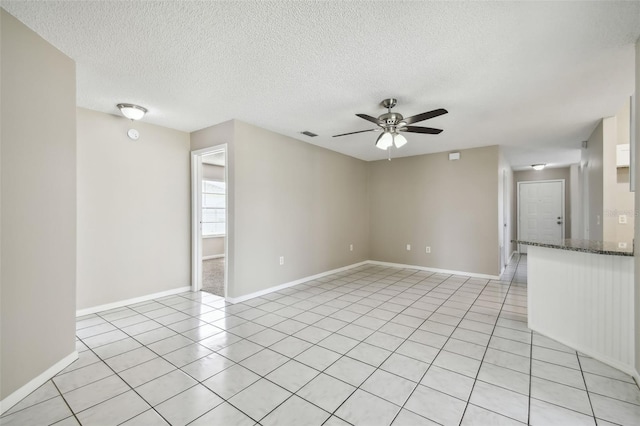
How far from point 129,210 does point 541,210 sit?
9.51 metres

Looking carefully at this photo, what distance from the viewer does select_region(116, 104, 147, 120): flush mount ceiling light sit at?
3.18 meters

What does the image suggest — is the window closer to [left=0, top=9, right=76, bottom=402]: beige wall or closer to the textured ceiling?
the textured ceiling

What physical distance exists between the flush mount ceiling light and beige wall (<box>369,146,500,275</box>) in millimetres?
4703

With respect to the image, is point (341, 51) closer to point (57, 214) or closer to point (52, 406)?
point (57, 214)

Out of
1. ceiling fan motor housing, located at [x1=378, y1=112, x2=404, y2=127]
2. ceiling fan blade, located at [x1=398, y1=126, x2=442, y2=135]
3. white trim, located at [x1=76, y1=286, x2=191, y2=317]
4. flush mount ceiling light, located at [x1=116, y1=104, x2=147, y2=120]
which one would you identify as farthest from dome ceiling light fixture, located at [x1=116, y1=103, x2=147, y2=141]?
ceiling fan blade, located at [x1=398, y1=126, x2=442, y2=135]

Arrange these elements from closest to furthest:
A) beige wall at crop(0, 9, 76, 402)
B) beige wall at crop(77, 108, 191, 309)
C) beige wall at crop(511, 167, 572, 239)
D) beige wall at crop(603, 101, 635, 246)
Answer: beige wall at crop(0, 9, 76, 402)
beige wall at crop(77, 108, 191, 309)
beige wall at crop(603, 101, 635, 246)
beige wall at crop(511, 167, 572, 239)

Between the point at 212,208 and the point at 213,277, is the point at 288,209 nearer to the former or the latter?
the point at 213,277

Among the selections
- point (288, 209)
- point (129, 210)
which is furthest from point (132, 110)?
point (288, 209)

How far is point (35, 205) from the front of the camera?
2008 mm

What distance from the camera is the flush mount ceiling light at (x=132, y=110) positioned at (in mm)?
3178

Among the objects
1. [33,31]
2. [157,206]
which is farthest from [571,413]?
[157,206]

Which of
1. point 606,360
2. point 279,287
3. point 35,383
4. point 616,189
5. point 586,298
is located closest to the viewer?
point 35,383

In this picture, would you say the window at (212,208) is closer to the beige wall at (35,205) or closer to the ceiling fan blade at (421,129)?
the beige wall at (35,205)

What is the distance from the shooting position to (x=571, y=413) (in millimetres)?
1692
